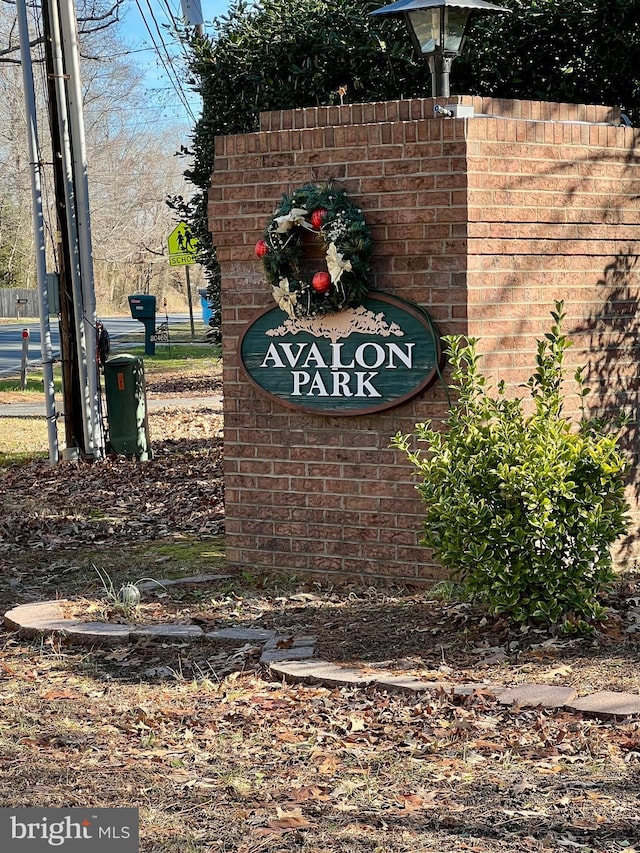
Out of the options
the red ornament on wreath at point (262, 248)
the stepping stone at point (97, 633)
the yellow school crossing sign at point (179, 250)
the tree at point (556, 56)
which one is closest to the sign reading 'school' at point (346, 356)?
the red ornament on wreath at point (262, 248)

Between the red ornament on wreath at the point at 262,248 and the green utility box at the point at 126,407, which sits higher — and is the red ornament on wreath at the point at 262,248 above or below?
above

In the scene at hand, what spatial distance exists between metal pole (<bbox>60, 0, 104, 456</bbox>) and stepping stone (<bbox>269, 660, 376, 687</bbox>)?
685cm

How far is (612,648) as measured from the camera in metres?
5.21

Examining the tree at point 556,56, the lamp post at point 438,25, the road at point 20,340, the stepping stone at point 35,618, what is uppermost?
the tree at point 556,56

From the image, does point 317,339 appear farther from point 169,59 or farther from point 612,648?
point 169,59

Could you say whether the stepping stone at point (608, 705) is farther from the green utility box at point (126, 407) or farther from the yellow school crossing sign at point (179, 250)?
the yellow school crossing sign at point (179, 250)

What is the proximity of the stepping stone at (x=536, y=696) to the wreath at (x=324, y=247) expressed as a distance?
2.51m

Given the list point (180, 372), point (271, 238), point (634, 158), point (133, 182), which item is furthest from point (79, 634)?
point (133, 182)

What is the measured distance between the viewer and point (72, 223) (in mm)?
11320

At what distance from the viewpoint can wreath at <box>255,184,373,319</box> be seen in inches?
246

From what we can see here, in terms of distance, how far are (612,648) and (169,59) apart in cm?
1123

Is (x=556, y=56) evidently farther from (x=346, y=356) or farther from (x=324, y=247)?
(x=346, y=356)

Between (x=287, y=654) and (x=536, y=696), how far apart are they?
1.23 metres

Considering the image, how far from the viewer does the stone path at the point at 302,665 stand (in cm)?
450
